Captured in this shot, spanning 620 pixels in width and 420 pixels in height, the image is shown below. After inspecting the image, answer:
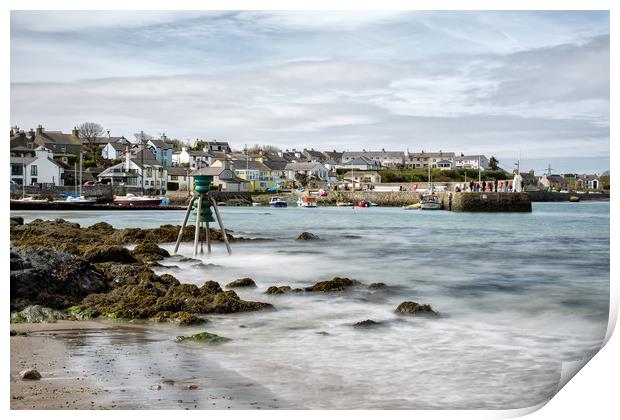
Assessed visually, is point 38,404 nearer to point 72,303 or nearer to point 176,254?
point 72,303

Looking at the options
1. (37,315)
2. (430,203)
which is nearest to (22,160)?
(37,315)

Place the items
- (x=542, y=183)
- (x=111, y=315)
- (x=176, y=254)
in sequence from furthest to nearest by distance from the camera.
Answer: (x=542, y=183), (x=176, y=254), (x=111, y=315)

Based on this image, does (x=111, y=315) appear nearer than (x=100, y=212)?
Yes

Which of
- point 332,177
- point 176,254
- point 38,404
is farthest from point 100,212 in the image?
point 332,177

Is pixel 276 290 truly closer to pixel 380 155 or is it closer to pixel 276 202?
pixel 276 202

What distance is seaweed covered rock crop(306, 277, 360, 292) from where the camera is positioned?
20.9 ft

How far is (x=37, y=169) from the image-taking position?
739cm

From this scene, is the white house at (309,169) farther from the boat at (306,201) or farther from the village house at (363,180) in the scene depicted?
the boat at (306,201)

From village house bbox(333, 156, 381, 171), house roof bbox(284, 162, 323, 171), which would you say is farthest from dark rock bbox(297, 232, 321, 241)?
village house bbox(333, 156, 381, 171)

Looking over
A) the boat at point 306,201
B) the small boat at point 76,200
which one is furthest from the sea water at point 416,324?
the boat at point 306,201

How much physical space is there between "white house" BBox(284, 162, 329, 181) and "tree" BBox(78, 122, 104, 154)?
35369 mm

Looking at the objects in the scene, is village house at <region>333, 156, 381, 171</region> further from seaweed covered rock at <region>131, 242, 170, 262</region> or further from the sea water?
seaweed covered rock at <region>131, 242, 170, 262</region>

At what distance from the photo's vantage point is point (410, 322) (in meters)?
5.38
